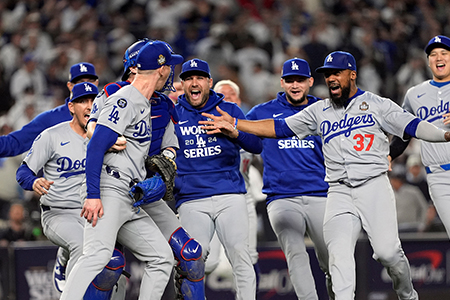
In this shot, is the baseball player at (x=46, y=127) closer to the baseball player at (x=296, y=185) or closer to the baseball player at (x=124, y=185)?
the baseball player at (x=124, y=185)

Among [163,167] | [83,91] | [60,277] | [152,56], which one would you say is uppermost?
[152,56]

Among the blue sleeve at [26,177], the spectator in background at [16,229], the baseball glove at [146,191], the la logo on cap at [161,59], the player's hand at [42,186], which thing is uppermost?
the la logo on cap at [161,59]

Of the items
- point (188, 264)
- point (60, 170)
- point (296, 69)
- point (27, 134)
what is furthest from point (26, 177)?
point (296, 69)

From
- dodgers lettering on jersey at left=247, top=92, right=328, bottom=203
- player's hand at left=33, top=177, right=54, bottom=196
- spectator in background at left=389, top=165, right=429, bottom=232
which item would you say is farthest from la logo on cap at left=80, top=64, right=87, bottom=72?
spectator in background at left=389, top=165, right=429, bottom=232

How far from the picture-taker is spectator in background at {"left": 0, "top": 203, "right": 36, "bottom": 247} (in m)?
9.70

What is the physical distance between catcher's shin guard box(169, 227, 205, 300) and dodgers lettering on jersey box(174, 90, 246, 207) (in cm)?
87

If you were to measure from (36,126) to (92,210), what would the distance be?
253cm

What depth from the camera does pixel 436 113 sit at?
6.52 m

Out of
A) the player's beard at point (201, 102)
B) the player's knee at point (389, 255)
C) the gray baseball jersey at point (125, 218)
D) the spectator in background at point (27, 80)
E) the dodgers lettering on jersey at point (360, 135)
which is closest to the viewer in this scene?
the gray baseball jersey at point (125, 218)

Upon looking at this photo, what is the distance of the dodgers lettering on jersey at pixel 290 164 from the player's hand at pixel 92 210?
2411 mm

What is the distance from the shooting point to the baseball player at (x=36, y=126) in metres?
7.04

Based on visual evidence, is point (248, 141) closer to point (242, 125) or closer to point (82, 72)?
point (242, 125)

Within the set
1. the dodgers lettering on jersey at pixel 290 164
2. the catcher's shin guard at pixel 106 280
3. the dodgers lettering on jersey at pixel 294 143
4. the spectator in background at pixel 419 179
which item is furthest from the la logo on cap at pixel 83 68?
the spectator in background at pixel 419 179

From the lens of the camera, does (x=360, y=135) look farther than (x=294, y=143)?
No
